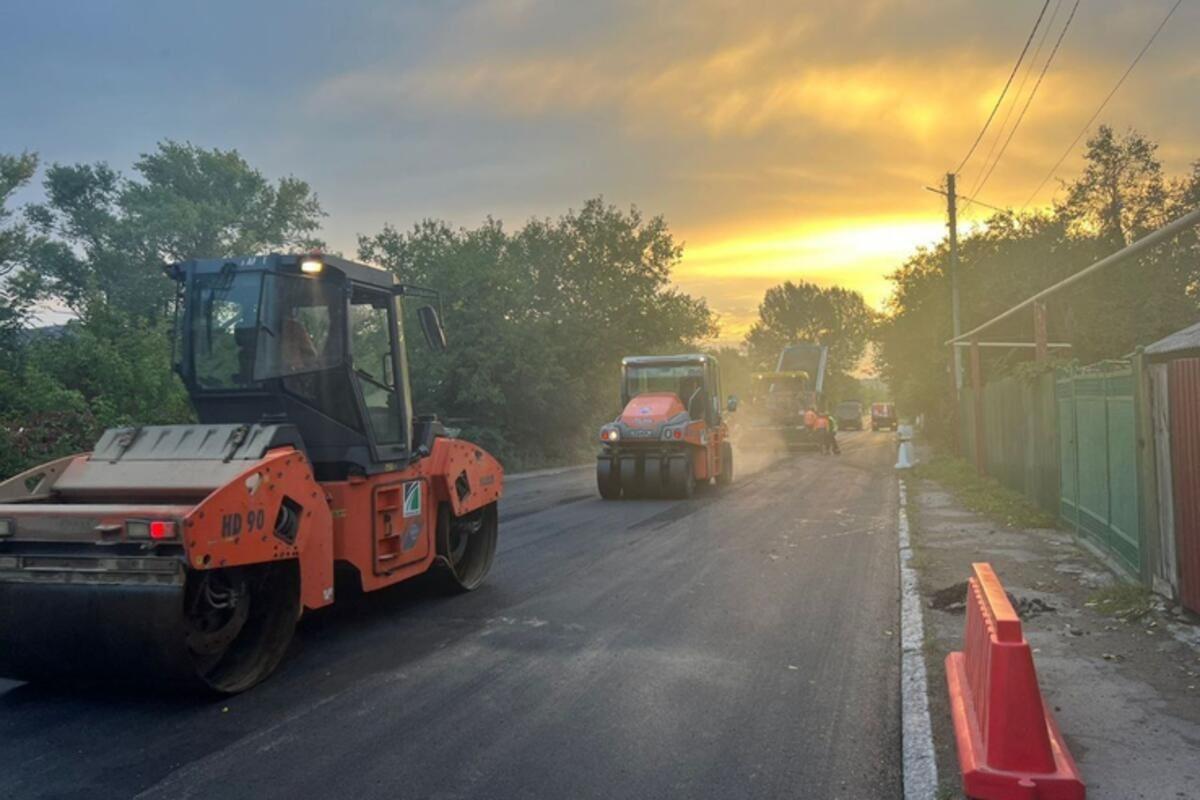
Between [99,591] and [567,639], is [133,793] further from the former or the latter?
[567,639]

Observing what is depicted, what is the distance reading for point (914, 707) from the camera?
17.5 feet

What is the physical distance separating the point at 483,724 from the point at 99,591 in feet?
7.72

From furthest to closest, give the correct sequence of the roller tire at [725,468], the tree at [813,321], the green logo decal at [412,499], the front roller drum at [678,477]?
1. the tree at [813,321]
2. the roller tire at [725,468]
3. the front roller drum at [678,477]
4. the green logo decal at [412,499]

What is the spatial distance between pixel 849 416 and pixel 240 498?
65.4m

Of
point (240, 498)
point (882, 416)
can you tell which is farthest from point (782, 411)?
point (240, 498)

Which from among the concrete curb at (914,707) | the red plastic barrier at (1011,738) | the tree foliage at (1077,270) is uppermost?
the tree foliage at (1077,270)

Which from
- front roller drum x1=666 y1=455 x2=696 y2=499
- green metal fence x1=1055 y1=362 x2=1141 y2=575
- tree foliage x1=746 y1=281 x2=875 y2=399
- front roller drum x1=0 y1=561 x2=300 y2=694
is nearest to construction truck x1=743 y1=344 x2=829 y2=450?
front roller drum x1=666 y1=455 x2=696 y2=499

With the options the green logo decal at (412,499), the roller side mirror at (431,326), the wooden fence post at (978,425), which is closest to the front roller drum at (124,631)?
the green logo decal at (412,499)

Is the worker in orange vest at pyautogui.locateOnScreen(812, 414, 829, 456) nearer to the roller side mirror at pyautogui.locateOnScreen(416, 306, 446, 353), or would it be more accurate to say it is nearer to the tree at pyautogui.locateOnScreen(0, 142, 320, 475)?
the tree at pyautogui.locateOnScreen(0, 142, 320, 475)

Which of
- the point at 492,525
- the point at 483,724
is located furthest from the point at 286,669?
the point at 492,525

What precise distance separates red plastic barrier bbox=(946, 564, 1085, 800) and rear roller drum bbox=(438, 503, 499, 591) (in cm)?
531

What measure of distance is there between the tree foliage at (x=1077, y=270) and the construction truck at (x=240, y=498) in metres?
22.7

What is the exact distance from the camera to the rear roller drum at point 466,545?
28.5ft

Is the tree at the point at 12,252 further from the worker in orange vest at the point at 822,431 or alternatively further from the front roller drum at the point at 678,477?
the worker in orange vest at the point at 822,431
